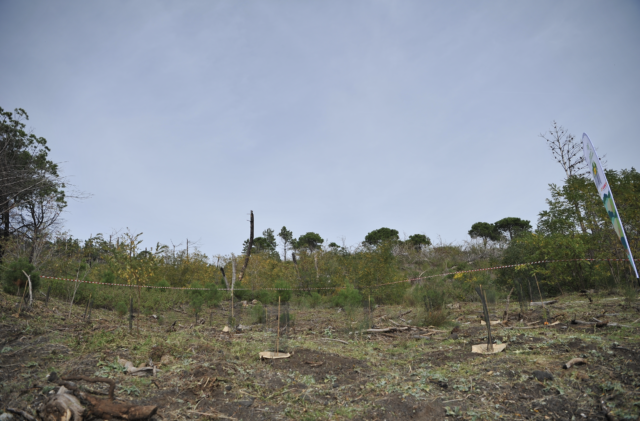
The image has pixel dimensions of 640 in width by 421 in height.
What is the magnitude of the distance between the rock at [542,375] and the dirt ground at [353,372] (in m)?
Answer: 0.01

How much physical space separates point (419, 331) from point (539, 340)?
2.86m

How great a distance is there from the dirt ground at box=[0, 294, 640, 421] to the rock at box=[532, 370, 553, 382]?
1 centimetres

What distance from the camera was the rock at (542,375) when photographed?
158 inches

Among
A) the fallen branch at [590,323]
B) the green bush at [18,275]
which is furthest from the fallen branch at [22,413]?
the fallen branch at [590,323]

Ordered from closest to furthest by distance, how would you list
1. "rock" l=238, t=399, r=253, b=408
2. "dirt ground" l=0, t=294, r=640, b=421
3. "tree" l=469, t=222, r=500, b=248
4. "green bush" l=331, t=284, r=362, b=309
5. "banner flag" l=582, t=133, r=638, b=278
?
"banner flag" l=582, t=133, r=638, b=278
"dirt ground" l=0, t=294, r=640, b=421
"rock" l=238, t=399, r=253, b=408
"green bush" l=331, t=284, r=362, b=309
"tree" l=469, t=222, r=500, b=248

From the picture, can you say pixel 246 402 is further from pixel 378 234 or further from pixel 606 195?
pixel 378 234

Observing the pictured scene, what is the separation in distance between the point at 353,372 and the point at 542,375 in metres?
2.51

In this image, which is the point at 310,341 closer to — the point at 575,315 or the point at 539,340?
the point at 539,340

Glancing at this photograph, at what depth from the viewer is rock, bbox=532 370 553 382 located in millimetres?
4020

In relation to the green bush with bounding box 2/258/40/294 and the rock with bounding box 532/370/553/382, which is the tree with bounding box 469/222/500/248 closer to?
the rock with bounding box 532/370/553/382

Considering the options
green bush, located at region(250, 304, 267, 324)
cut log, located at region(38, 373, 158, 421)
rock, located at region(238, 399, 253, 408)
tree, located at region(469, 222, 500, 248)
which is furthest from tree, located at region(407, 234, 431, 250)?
cut log, located at region(38, 373, 158, 421)

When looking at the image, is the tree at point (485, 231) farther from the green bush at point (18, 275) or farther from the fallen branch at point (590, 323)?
the green bush at point (18, 275)

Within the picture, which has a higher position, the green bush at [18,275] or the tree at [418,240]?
the tree at [418,240]

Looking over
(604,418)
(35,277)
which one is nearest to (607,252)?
(604,418)
